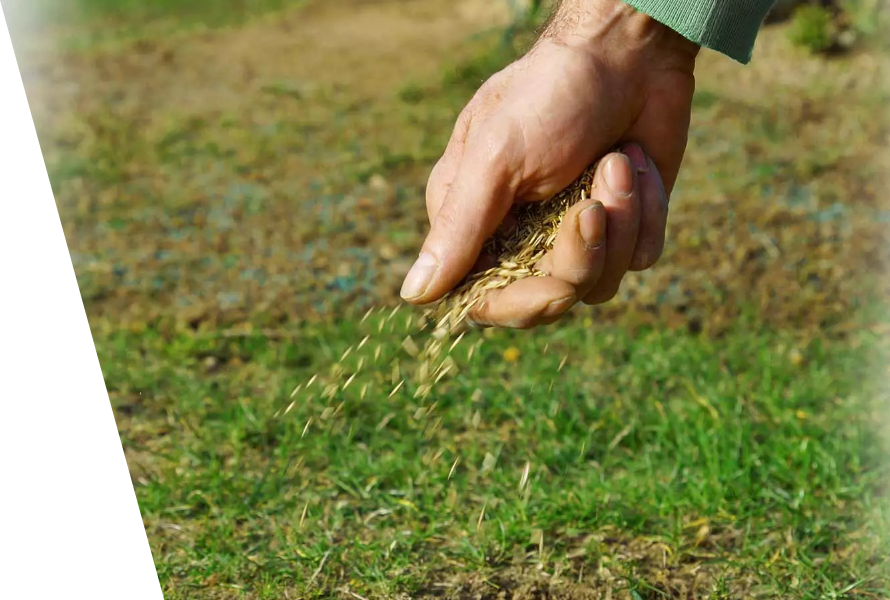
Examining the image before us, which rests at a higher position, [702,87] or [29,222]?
[29,222]

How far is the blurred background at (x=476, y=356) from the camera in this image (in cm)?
254

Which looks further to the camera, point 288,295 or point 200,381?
point 288,295

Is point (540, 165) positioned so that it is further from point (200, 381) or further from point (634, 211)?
point (200, 381)

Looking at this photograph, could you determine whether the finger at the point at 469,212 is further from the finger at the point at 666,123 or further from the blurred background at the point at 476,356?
the blurred background at the point at 476,356

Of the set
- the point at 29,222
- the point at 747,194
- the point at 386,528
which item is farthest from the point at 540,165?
the point at 747,194

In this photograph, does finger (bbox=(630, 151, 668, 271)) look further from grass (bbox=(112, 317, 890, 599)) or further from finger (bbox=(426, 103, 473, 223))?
grass (bbox=(112, 317, 890, 599))

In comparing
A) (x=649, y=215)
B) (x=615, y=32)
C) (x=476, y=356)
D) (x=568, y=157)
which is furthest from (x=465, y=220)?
(x=476, y=356)

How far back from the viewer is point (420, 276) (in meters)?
2.38

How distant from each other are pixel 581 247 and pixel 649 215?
0.93ft

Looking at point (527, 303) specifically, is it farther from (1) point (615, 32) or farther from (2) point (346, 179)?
(2) point (346, 179)

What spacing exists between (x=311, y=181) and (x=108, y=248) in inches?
46.4

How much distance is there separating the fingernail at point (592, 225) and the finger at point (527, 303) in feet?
0.38

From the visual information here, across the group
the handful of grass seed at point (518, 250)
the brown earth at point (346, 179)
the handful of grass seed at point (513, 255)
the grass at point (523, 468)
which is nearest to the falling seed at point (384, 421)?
the grass at point (523, 468)

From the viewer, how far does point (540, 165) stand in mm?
2342
